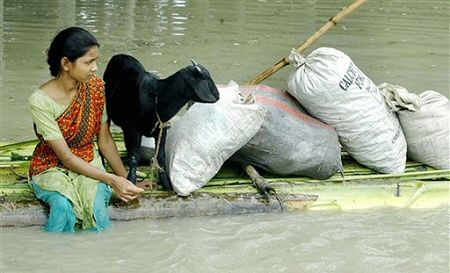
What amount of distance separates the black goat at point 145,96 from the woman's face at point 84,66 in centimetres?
32

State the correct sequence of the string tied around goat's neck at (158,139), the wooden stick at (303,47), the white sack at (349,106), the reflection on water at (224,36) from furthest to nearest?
1. the reflection on water at (224,36)
2. the wooden stick at (303,47)
3. the white sack at (349,106)
4. the string tied around goat's neck at (158,139)

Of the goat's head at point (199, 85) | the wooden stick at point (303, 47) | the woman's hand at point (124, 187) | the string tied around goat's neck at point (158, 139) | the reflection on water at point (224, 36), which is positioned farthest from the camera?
the reflection on water at point (224, 36)

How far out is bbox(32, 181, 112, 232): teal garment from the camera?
3492 mm

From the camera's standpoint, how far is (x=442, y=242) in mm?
3846

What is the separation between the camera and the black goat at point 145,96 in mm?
3635

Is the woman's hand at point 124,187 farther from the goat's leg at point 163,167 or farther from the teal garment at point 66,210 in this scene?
the goat's leg at point 163,167

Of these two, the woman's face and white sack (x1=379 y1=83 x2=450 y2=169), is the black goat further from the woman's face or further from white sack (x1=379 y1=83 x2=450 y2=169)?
white sack (x1=379 y1=83 x2=450 y2=169)

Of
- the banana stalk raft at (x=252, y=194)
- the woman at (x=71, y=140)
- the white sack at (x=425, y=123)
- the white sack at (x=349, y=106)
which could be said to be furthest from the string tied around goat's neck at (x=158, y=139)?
the white sack at (x=425, y=123)

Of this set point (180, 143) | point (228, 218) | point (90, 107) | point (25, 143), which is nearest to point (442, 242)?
point (228, 218)

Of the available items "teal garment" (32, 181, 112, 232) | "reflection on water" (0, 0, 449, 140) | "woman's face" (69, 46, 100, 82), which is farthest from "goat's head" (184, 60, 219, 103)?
"reflection on water" (0, 0, 449, 140)

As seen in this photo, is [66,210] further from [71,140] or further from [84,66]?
[84,66]

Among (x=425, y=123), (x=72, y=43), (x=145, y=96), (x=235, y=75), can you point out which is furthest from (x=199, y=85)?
(x=235, y=75)

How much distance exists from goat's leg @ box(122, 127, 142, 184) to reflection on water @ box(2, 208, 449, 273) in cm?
26

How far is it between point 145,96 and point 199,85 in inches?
11.4
